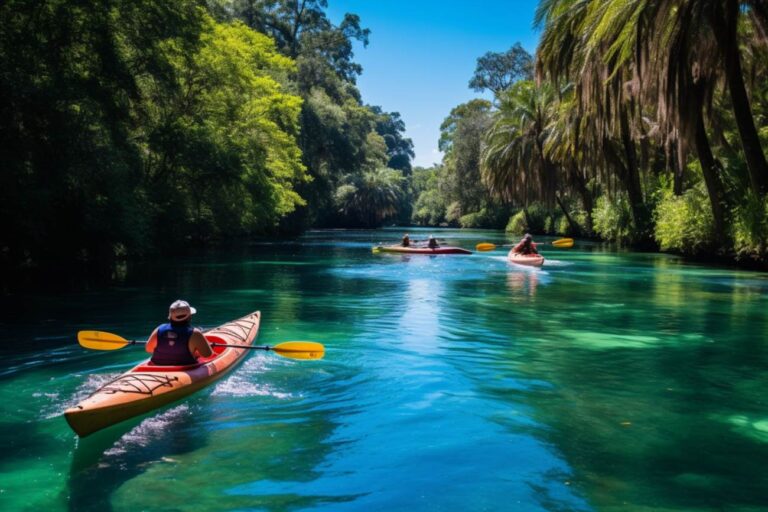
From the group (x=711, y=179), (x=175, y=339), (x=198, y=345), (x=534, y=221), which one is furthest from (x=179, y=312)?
(x=534, y=221)

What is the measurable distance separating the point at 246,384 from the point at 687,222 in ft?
84.7

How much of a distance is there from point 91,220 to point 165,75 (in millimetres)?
6682

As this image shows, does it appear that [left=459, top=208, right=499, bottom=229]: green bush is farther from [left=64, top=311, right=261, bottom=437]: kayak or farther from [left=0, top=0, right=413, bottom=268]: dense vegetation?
[left=64, top=311, right=261, bottom=437]: kayak

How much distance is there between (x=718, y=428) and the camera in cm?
699

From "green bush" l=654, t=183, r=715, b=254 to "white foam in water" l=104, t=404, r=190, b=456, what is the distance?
25491 mm

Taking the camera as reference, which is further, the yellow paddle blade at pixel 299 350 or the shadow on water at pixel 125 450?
the yellow paddle blade at pixel 299 350

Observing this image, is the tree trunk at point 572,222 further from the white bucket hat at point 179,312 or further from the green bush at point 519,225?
the white bucket hat at point 179,312

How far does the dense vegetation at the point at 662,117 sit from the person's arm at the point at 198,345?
50.6 ft

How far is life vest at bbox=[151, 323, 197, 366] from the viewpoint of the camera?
311 inches

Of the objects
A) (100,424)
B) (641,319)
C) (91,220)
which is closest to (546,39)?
(641,319)

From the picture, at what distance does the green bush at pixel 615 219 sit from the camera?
132 feet

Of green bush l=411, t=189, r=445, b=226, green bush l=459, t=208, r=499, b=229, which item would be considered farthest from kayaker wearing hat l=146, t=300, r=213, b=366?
green bush l=411, t=189, r=445, b=226

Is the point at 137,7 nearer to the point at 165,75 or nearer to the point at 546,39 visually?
the point at 165,75

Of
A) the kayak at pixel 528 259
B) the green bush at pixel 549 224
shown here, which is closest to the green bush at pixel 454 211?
the green bush at pixel 549 224
